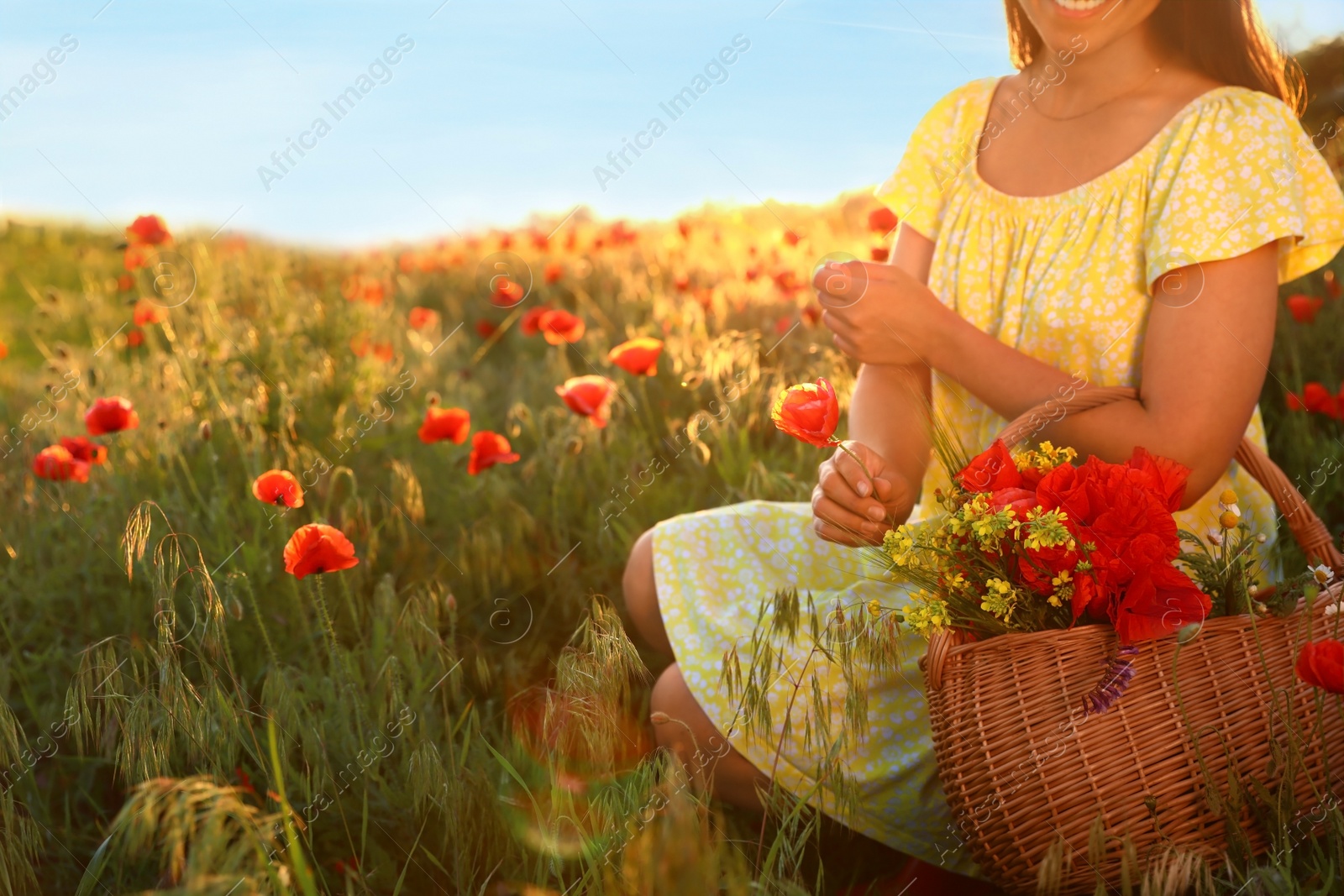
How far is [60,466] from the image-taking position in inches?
77.8

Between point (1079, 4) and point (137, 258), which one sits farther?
point (137, 258)

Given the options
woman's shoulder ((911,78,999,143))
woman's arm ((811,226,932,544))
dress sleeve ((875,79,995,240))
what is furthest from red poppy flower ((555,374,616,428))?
woman's shoulder ((911,78,999,143))

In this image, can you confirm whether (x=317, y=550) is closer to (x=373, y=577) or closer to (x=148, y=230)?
(x=373, y=577)

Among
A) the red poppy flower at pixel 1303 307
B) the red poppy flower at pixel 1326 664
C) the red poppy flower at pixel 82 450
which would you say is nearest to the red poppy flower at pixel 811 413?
the red poppy flower at pixel 1326 664

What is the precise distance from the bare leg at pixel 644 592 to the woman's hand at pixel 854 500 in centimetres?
37

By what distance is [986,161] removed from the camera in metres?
1.89

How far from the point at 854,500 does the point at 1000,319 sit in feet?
1.94

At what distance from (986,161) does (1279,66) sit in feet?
1.49

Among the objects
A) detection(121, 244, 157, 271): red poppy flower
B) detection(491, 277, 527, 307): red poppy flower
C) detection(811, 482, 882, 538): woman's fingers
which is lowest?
detection(811, 482, 882, 538): woman's fingers

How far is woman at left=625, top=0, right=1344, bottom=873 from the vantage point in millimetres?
1475

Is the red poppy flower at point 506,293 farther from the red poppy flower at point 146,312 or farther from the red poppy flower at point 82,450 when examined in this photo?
the red poppy flower at point 82,450

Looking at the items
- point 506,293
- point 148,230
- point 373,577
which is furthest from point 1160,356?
point 506,293

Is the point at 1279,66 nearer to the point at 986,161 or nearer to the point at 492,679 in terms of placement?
Answer: the point at 986,161

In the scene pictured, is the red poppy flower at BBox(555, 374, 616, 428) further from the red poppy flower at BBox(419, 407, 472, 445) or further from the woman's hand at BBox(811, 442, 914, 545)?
the woman's hand at BBox(811, 442, 914, 545)
